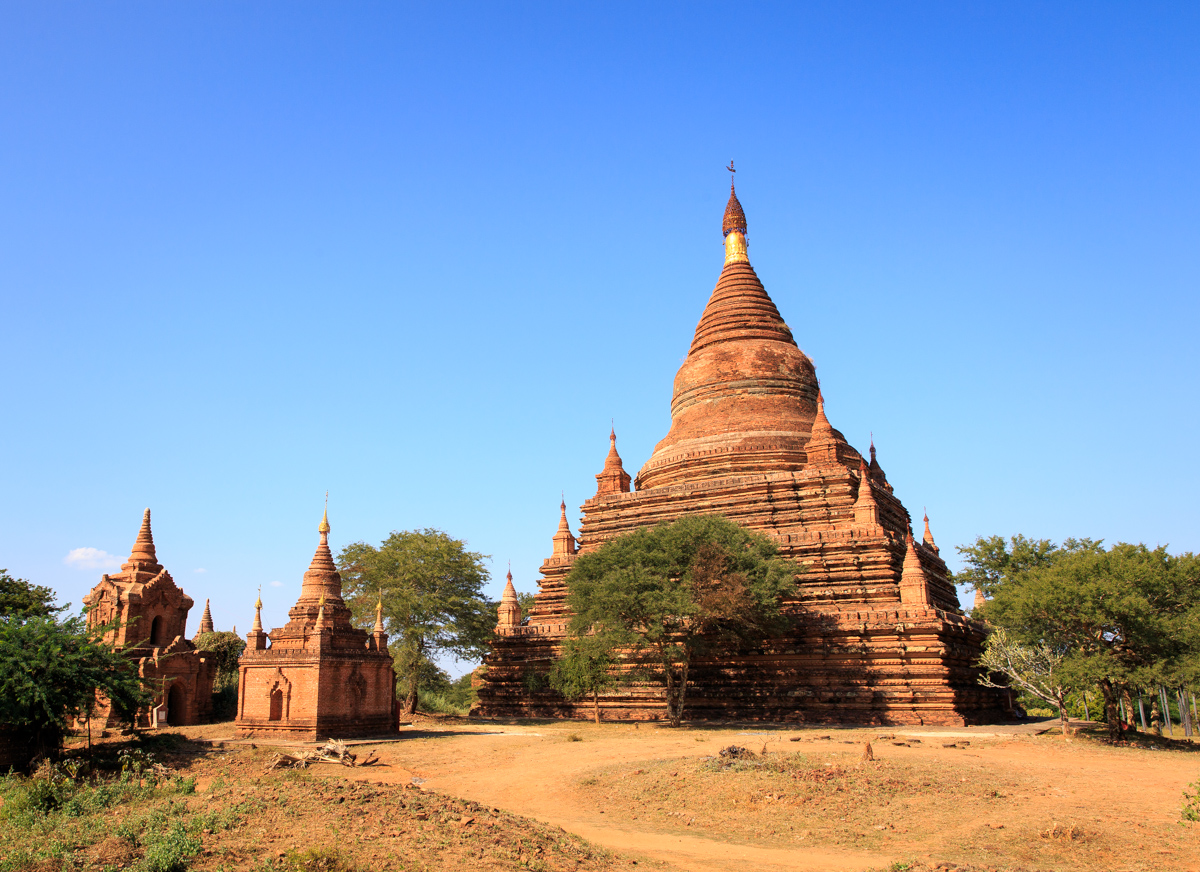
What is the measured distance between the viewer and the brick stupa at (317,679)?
23.6 metres

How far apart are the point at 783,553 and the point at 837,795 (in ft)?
53.6

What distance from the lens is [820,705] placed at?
88.0 ft

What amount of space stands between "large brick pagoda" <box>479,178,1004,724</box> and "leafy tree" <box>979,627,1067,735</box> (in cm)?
193

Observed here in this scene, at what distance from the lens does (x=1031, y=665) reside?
23672 mm

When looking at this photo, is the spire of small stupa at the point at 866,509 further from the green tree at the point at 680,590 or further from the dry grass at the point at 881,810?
the dry grass at the point at 881,810

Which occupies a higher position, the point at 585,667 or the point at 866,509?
the point at 866,509

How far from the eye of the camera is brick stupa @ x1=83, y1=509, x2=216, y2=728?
28484 mm

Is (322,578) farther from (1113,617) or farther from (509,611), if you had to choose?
(1113,617)

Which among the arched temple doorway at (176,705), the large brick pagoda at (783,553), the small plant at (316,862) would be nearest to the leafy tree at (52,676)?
the arched temple doorway at (176,705)

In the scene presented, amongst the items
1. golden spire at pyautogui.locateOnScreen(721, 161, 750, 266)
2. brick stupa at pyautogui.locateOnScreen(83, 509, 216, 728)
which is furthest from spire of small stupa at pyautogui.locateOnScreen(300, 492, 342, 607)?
golden spire at pyautogui.locateOnScreen(721, 161, 750, 266)

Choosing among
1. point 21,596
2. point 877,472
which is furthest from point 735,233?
point 21,596

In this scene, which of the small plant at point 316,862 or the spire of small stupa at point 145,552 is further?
the spire of small stupa at point 145,552

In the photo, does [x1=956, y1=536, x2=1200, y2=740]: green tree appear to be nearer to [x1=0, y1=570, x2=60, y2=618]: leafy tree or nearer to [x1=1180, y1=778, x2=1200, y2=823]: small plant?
[x1=1180, y1=778, x2=1200, y2=823]: small plant

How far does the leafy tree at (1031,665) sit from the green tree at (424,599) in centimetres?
2116
